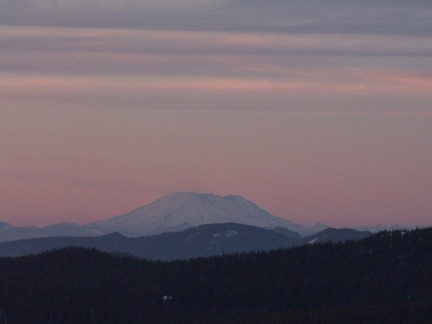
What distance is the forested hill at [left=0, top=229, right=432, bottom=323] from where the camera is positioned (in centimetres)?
12888

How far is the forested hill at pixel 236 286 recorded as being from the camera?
12888 cm

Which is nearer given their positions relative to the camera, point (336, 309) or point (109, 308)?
point (336, 309)

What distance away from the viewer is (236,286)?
137000 mm

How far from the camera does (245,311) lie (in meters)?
130

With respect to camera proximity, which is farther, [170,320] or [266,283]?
[266,283]

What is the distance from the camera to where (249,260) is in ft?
485

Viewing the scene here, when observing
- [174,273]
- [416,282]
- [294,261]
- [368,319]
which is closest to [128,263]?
[174,273]

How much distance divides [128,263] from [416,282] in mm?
36085

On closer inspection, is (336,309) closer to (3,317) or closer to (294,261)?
(294,261)

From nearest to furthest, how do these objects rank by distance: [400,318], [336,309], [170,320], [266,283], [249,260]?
[400,318] < [336,309] < [170,320] < [266,283] < [249,260]

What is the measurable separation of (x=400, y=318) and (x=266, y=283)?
2824cm

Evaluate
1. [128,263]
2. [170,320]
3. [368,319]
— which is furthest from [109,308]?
[368,319]

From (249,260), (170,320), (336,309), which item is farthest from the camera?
(249,260)

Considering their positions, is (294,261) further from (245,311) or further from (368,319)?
(368,319)
